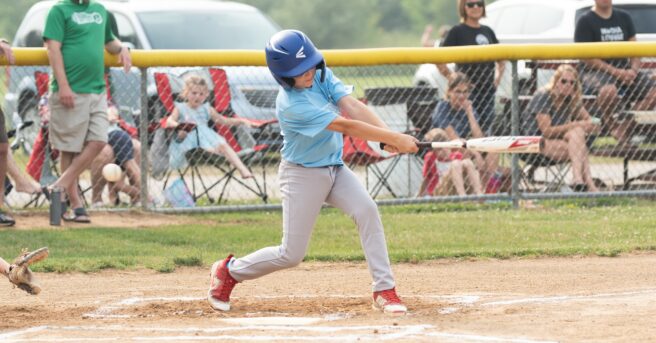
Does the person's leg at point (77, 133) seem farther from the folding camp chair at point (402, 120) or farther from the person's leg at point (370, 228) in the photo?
the person's leg at point (370, 228)

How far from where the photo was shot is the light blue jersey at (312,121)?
21.7 ft

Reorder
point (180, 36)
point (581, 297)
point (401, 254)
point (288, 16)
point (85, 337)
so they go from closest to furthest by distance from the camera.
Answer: point (85, 337) → point (581, 297) → point (401, 254) → point (180, 36) → point (288, 16)

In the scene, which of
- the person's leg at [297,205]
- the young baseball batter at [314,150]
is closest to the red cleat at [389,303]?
the young baseball batter at [314,150]

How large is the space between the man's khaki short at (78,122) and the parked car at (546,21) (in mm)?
5661

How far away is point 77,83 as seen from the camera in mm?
10508

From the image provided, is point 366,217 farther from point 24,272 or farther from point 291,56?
point 24,272

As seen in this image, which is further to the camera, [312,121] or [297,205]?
[297,205]

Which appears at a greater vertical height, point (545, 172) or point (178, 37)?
point (178, 37)

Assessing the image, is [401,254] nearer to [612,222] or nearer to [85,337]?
[612,222]

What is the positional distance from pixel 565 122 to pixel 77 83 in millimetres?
4609

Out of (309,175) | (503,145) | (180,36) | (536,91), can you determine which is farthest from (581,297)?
(180,36)

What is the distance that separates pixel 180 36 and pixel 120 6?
961 mm

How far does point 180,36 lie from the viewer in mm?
15477

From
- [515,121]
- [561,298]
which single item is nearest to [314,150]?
[561,298]
